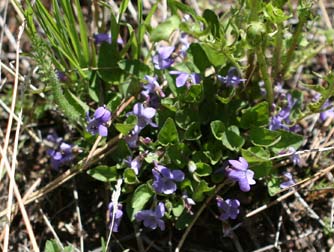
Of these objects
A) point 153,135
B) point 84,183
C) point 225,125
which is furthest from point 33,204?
point 225,125

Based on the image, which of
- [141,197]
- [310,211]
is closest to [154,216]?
[141,197]

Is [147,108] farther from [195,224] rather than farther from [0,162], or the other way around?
[0,162]

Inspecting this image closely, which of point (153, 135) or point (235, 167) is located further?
point (153, 135)

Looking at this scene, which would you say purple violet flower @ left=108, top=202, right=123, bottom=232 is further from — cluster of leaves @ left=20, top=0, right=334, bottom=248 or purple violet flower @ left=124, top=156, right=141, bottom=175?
purple violet flower @ left=124, top=156, right=141, bottom=175

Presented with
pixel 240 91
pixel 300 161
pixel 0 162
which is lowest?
pixel 300 161

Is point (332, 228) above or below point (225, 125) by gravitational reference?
below

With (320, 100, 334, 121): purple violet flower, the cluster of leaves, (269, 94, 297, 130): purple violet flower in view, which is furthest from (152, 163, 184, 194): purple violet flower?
(320, 100, 334, 121): purple violet flower

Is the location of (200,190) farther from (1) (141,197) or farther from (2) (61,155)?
(2) (61,155)

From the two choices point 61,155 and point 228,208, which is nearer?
point 228,208
